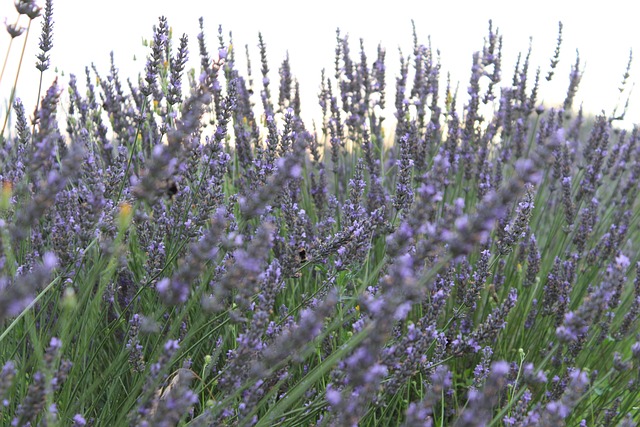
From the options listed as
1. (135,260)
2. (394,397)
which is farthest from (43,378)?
(135,260)

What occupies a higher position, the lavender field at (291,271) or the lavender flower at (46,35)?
the lavender flower at (46,35)

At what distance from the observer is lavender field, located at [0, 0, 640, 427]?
1.15m

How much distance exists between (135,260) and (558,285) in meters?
1.67

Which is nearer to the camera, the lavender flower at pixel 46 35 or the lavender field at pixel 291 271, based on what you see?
the lavender field at pixel 291 271

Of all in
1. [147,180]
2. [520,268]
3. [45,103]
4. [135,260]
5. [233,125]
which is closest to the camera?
[147,180]

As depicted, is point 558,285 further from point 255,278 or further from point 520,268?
point 255,278

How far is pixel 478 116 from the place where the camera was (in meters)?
3.75

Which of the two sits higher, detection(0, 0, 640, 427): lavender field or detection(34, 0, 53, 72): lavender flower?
detection(34, 0, 53, 72): lavender flower

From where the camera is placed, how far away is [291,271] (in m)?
1.66

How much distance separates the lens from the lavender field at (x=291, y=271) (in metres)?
1.15

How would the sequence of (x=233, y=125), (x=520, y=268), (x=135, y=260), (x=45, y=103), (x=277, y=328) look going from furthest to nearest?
(x=233, y=125) → (x=520, y=268) → (x=135, y=260) → (x=277, y=328) → (x=45, y=103)

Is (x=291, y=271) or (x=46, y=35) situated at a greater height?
(x=46, y=35)

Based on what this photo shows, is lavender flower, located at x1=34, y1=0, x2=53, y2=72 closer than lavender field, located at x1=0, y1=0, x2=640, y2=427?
No

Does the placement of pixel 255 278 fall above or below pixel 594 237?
above
